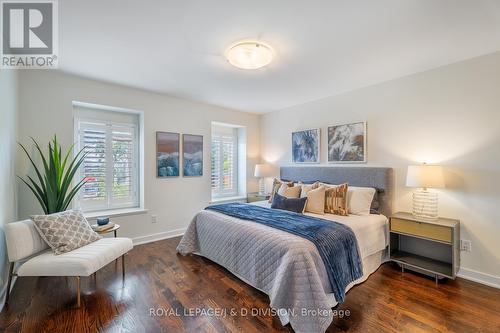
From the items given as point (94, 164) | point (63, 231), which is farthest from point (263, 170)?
point (63, 231)

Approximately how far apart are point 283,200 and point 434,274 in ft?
6.05

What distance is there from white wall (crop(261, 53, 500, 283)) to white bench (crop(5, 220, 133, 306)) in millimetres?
3655

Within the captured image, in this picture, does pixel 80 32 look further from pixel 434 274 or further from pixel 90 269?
pixel 434 274

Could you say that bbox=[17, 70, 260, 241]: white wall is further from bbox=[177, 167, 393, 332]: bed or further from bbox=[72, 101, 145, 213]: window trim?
bbox=[177, 167, 393, 332]: bed

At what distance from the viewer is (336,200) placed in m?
2.99

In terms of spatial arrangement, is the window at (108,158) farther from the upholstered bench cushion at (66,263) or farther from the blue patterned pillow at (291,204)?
the blue patterned pillow at (291,204)

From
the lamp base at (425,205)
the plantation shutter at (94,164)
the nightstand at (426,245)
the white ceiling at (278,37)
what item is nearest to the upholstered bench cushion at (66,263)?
the plantation shutter at (94,164)

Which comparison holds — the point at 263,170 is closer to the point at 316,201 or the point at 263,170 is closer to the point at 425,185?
the point at 316,201

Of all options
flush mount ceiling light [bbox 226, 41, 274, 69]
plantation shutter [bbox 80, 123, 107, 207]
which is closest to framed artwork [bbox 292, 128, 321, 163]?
flush mount ceiling light [bbox 226, 41, 274, 69]

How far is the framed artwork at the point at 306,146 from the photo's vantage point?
411 centimetres

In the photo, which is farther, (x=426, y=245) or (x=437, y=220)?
(x=426, y=245)

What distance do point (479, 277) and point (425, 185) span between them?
3.79ft

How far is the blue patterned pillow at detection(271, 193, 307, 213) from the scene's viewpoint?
9.85 ft

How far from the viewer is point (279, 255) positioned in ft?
6.45
